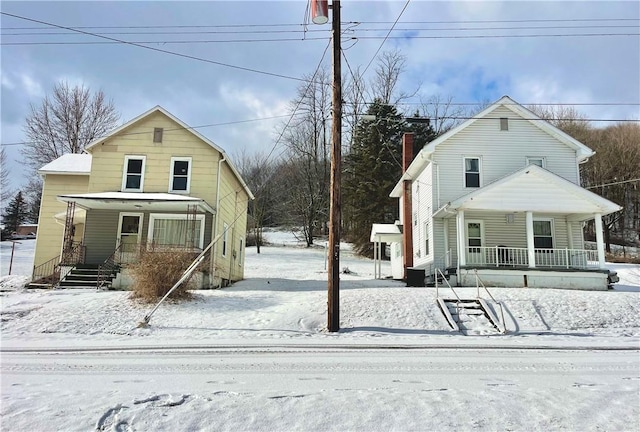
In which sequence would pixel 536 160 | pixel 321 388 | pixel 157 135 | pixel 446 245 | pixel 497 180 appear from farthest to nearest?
pixel 536 160 < pixel 157 135 < pixel 446 245 < pixel 497 180 < pixel 321 388

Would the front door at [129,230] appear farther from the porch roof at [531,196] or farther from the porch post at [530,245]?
the porch post at [530,245]

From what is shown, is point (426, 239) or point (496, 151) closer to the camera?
point (496, 151)

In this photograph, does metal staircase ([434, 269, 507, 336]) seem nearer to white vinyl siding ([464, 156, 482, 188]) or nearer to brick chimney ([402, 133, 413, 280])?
white vinyl siding ([464, 156, 482, 188])

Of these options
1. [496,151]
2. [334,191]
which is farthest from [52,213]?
[496,151]

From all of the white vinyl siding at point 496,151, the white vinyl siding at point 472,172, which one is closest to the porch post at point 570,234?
the white vinyl siding at point 496,151

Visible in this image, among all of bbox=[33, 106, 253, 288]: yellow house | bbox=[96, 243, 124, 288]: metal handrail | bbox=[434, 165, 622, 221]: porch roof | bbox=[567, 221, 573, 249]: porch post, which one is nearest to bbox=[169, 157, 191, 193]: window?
bbox=[33, 106, 253, 288]: yellow house

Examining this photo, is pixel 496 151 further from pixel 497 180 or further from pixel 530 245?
pixel 530 245

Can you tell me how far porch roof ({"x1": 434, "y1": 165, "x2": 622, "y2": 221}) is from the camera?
17.0m

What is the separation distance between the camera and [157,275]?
12.4 meters

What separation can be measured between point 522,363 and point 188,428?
588cm

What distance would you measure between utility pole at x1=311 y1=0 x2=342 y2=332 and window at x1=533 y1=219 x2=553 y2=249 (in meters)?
12.6

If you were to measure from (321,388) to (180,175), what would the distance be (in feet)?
50.8

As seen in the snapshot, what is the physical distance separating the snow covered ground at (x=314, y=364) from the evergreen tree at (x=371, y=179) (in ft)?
67.9

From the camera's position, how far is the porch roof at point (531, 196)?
55.8ft
